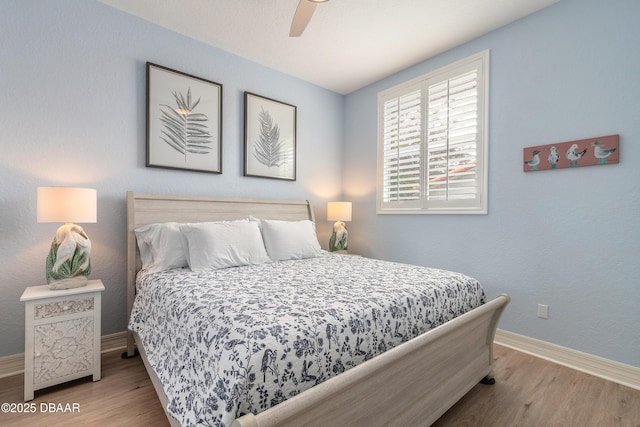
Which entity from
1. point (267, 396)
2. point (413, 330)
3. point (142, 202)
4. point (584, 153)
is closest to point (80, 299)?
point (142, 202)

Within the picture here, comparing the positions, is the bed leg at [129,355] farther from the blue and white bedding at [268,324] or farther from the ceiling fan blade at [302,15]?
the ceiling fan blade at [302,15]

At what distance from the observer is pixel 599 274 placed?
7.11 ft

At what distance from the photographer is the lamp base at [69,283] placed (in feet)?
6.38

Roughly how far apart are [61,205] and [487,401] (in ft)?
9.50

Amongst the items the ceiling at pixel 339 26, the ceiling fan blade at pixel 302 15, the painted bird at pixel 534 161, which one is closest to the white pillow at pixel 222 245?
the ceiling fan blade at pixel 302 15

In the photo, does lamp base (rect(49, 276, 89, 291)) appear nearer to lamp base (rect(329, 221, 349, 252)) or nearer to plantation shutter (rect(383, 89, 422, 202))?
lamp base (rect(329, 221, 349, 252))

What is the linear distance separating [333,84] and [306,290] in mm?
3088

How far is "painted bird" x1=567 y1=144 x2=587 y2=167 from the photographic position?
224 cm

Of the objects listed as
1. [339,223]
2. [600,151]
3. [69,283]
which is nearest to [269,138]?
[339,223]

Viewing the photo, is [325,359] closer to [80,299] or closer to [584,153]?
[80,299]

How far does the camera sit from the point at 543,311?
243cm

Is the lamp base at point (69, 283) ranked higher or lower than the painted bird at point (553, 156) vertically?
lower

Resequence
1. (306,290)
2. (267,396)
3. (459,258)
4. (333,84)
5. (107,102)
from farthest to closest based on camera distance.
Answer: (333,84)
(459,258)
(107,102)
(306,290)
(267,396)

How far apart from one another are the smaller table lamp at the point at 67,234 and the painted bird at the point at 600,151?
3.55 metres
